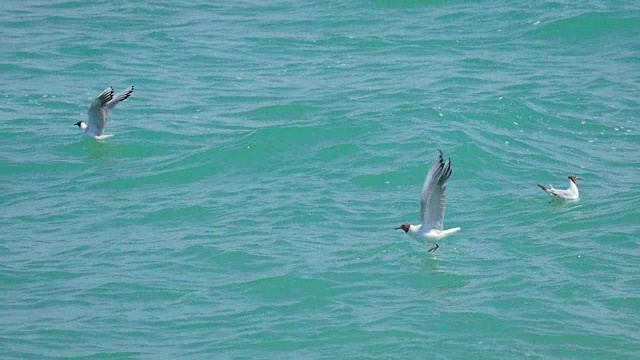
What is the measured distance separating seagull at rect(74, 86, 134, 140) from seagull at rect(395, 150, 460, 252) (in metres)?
7.83

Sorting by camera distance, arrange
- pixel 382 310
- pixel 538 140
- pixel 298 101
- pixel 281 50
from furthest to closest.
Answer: pixel 281 50
pixel 298 101
pixel 538 140
pixel 382 310

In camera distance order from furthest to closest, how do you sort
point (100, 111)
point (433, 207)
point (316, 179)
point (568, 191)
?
point (100, 111) → point (316, 179) → point (568, 191) → point (433, 207)

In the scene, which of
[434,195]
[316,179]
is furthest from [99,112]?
[434,195]

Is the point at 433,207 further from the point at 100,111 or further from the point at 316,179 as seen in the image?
the point at 100,111

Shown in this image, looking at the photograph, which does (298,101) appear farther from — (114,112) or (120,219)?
(120,219)

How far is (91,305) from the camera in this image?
1678 centimetres

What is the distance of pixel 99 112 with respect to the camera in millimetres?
22812

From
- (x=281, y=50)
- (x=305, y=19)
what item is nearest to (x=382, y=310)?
(x=281, y=50)

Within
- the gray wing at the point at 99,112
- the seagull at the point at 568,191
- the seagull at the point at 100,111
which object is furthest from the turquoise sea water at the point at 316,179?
the gray wing at the point at 99,112

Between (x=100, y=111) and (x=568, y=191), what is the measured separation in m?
8.98

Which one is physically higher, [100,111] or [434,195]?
[100,111]

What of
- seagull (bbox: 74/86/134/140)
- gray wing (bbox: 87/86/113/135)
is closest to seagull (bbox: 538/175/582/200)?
seagull (bbox: 74/86/134/140)

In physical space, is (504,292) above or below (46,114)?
below

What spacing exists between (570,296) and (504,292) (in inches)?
35.9
